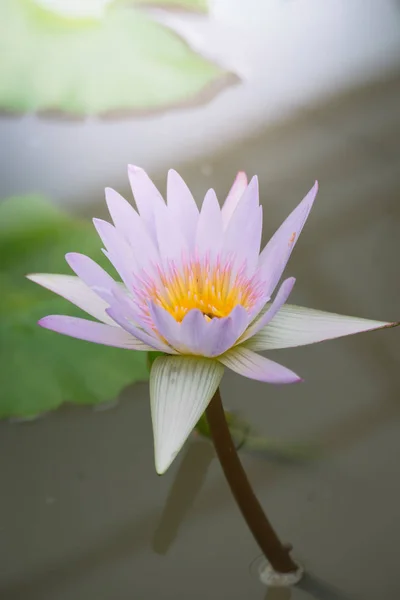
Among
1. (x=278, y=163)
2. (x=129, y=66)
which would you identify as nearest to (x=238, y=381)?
(x=278, y=163)

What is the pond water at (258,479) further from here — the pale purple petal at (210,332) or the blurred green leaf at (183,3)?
the blurred green leaf at (183,3)

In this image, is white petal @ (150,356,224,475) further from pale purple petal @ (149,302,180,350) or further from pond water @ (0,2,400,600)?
pond water @ (0,2,400,600)

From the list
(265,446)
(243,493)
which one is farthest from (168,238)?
(265,446)

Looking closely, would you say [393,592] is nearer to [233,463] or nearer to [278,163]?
[233,463]

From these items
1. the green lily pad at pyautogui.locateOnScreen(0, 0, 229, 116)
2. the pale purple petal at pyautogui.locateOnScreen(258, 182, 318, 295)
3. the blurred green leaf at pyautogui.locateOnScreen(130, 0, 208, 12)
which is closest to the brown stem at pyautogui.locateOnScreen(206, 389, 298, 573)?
the pale purple petal at pyautogui.locateOnScreen(258, 182, 318, 295)

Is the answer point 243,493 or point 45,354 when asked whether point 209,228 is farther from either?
point 45,354
